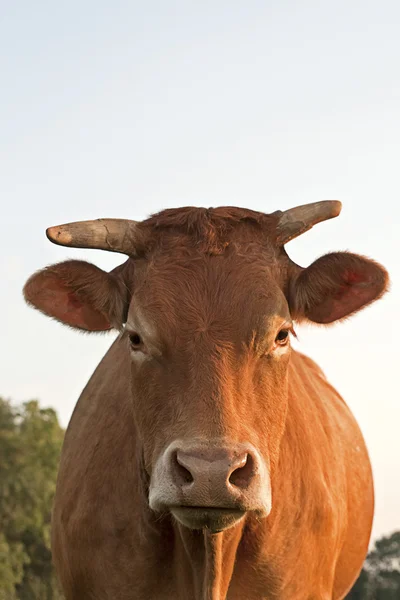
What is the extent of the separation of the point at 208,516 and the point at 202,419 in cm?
48

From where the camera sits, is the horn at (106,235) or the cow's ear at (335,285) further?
the cow's ear at (335,285)

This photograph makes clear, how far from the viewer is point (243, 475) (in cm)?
482

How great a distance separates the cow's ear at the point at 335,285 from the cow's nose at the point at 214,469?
5.43ft

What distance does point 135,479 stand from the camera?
6523 millimetres

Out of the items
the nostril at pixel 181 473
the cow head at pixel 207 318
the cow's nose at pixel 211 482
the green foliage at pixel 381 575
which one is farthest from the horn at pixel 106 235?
the green foliage at pixel 381 575

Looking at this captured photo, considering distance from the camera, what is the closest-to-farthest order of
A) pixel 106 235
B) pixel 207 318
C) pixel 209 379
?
1. pixel 209 379
2. pixel 207 318
3. pixel 106 235

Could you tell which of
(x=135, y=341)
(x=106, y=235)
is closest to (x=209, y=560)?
(x=135, y=341)

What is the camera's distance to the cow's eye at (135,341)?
18.8 feet

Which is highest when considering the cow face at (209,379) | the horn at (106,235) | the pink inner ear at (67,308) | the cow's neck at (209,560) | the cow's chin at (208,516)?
the horn at (106,235)

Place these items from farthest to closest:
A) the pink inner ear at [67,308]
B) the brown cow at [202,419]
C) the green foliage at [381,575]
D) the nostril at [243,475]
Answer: the green foliage at [381,575] < the pink inner ear at [67,308] < the brown cow at [202,419] < the nostril at [243,475]

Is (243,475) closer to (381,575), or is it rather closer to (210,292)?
(210,292)

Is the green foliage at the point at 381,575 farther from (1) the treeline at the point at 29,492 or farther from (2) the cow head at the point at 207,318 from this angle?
(2) the cow head at the point at 207,318

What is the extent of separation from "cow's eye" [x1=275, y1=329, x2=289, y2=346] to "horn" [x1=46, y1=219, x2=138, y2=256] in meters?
1.14

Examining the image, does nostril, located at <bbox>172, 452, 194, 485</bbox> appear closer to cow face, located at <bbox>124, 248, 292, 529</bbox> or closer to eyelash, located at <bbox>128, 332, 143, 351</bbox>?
cow face, located at <bbox>124, 248, 292, 529</bbox>
